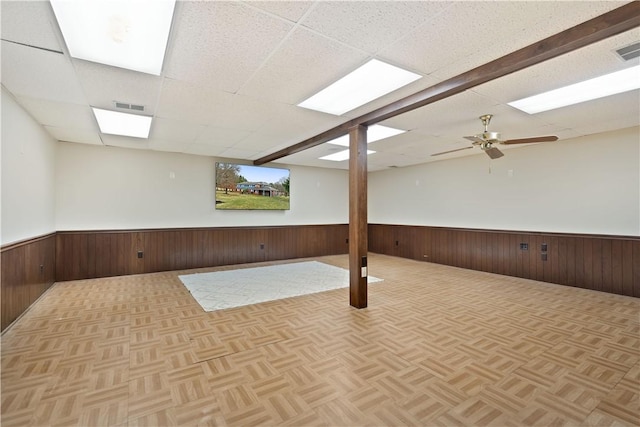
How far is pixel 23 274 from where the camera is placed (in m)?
Answer: 3.59

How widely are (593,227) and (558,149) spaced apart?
147cm

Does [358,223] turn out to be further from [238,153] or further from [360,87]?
[238,153]

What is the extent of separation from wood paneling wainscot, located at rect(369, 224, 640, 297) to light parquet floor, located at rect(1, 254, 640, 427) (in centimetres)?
57

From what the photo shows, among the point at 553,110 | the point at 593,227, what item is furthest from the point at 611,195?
the point at 553,110

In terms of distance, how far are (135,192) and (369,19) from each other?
5.87m

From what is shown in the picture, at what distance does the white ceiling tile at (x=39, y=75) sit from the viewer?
2.38 metres

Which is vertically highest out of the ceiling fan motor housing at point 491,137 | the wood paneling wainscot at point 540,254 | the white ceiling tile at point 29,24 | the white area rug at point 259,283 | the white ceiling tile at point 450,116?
the white ceiling tile at point 450,116

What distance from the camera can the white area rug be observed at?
426 cm

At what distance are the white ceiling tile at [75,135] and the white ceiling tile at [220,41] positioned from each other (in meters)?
3.17

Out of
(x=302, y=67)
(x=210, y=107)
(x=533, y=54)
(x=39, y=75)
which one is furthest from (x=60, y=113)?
(x=533, y=54)

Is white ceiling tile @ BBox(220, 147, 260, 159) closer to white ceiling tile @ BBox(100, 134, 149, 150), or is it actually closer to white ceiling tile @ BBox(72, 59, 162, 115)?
white ceiling tile @ BBox(100, 134, 149, 150)

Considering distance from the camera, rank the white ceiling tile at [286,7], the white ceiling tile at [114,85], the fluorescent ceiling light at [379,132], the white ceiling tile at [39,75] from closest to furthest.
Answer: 1. the white ceiling tile at [286,7]
2. the white ceiling tile at [39,75]
3. the white ceiling tile at [114,85]
4. the fluorescent ceiling light at [379,132]

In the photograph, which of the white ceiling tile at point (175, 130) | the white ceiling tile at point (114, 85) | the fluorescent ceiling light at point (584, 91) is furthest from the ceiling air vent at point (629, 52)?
the white ceiling tile at point (175, 130)

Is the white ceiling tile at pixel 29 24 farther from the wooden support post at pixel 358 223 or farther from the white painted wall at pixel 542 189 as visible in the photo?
the white painted wall at pixel 542 189
